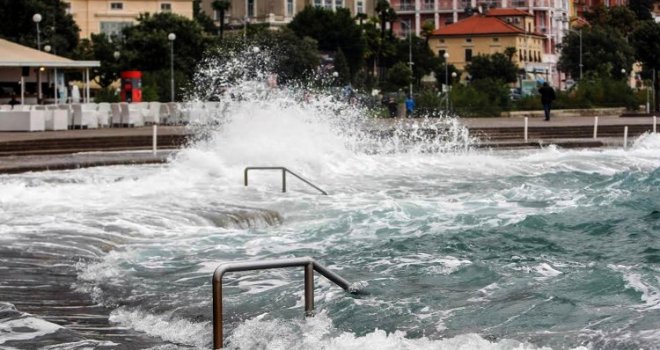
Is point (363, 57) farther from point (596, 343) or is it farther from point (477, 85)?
point (596, 343)

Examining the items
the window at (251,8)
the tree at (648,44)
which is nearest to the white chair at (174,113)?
the tree at (648,44)

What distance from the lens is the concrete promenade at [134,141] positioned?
25219mm

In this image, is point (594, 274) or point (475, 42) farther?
point (475, 42)

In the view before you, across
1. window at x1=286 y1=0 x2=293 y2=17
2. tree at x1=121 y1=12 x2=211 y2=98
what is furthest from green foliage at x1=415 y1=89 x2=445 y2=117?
window at x1=286 y1=0 x2=293 y2=17

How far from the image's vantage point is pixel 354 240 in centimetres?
1571

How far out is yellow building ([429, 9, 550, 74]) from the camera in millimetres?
129375

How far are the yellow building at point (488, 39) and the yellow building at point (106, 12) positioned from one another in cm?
3991

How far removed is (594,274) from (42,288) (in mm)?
5621

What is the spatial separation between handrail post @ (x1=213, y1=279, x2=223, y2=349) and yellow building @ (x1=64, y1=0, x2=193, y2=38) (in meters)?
91.6

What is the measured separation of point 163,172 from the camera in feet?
75.8

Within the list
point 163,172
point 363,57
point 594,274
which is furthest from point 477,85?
point 363,57

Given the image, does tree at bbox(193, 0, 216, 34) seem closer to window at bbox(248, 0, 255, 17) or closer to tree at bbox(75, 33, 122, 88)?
window at bbox(248, 0, 255, 17)

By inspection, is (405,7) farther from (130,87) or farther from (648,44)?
(130,87)

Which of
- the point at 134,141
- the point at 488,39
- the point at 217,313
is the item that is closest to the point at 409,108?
the point at 134,141
